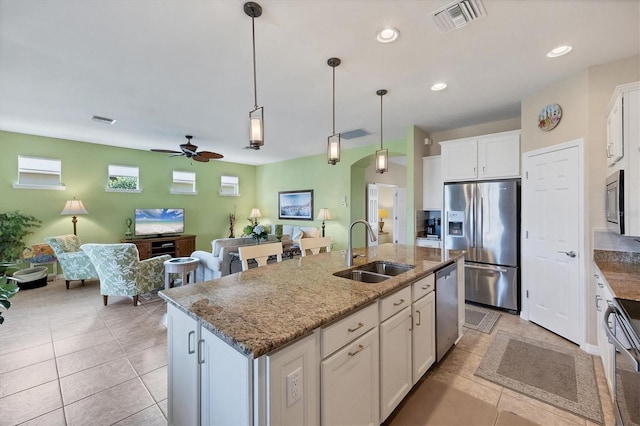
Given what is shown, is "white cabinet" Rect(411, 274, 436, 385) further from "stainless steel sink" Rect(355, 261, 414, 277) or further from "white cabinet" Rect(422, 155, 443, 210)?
"white cabinet" Rect(422, 155, 443, 210)

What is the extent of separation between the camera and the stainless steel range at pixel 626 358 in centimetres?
115

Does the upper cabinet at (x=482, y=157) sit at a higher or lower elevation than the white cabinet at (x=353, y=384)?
higher

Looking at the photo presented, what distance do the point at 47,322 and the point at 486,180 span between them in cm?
606

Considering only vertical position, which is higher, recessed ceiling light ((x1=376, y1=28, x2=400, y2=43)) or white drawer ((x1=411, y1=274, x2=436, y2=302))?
recessed ceiling light ((x1=376, y1=28, x2=400, y2=43))

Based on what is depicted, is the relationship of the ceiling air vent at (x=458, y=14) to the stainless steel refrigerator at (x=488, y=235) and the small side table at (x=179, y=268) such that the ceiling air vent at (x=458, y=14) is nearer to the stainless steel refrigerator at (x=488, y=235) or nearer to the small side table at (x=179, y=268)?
the stainless steel refrigerator at (x=488, y=235)

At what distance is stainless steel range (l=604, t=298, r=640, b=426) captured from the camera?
3.78 ft

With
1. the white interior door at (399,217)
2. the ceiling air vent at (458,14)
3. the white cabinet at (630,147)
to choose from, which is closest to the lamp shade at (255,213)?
the white interior door at (399,217)

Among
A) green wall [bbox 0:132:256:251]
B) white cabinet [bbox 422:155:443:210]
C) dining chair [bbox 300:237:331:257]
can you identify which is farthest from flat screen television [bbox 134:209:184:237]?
white cabinet [bbox 422:155:443:210]

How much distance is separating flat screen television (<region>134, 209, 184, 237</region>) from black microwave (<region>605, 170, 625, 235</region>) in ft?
25.0

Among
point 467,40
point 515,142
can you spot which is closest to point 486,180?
point 515,142

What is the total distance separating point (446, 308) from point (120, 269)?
13.5ft

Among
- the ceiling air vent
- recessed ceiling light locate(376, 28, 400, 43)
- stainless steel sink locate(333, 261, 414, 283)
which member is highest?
recessed ceiling light locate(376, 28, 400, 43)

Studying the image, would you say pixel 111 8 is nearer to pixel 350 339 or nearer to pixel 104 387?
pixel 350 339

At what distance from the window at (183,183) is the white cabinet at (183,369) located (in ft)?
20.6
